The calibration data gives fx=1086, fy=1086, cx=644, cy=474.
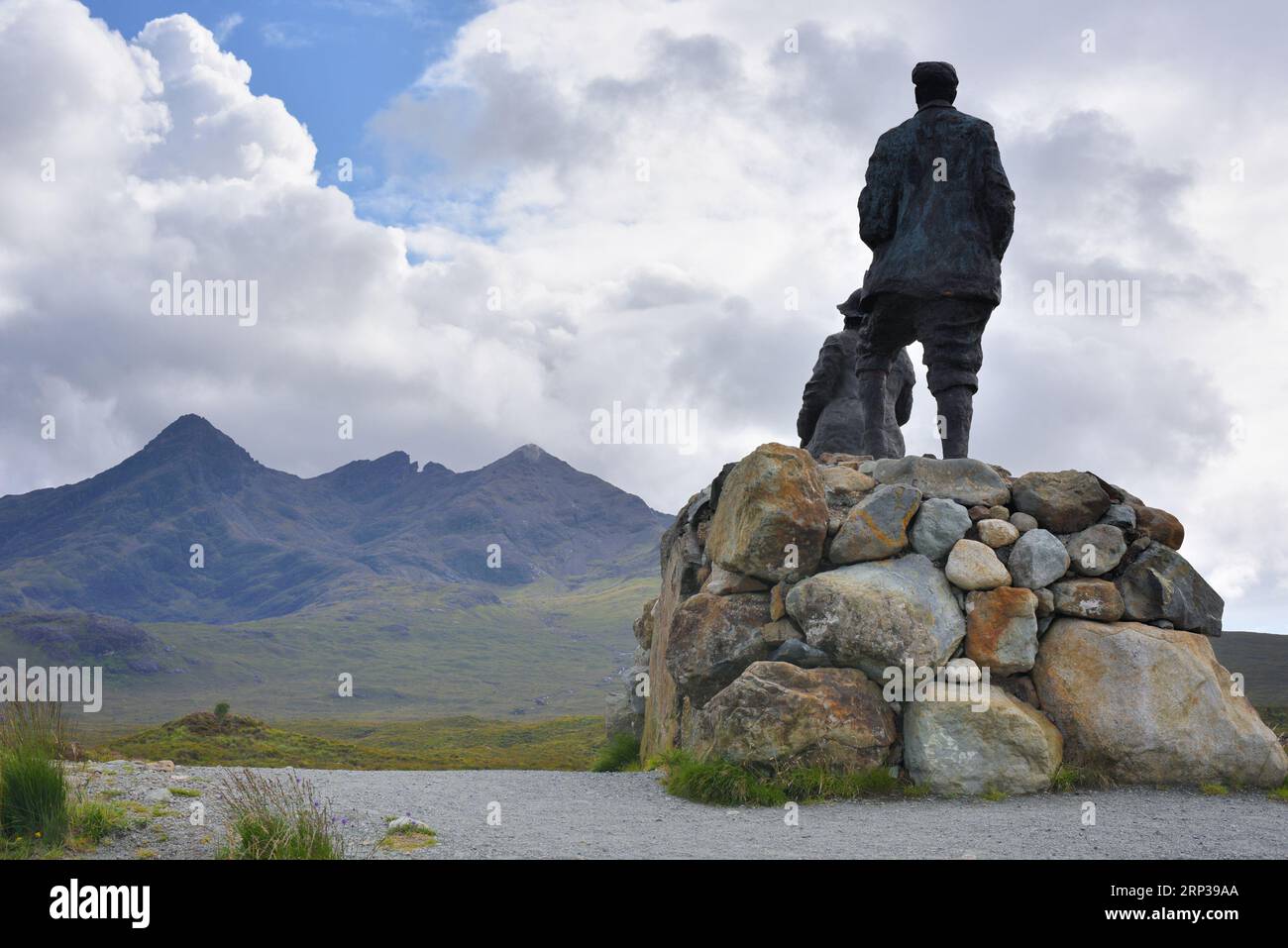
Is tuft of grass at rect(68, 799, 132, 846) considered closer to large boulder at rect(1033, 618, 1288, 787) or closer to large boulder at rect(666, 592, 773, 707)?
large boulder at rect(666, 592, 773, 707)

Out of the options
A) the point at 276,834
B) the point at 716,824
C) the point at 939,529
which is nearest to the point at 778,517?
the point at 939,529

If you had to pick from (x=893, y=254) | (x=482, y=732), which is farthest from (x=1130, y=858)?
(x=482, y=732)

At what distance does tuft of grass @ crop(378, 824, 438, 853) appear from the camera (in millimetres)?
8188

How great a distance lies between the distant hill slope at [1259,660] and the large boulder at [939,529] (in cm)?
9848

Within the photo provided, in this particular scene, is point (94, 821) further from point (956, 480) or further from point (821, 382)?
point (821, 382)

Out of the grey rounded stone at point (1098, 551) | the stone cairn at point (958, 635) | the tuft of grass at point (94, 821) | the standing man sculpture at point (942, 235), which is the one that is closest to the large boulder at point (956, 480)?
the stone cairn at point (958, 635)

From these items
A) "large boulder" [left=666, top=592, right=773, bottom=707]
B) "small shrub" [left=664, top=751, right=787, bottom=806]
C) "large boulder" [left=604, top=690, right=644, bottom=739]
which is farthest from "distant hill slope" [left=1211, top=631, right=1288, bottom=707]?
"small shrub" [left=664, top=751, right=787, bottom=806]

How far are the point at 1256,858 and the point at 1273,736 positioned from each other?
475cm

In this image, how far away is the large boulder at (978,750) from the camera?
11078 mm

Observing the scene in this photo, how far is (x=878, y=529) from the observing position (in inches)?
492

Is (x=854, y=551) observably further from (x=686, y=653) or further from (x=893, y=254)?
(x=893, y=254)

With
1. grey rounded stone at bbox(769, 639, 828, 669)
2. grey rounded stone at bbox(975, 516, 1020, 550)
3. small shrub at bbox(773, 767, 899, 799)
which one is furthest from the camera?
grey rounded stone at bbox(975, 516, 1020, 550)

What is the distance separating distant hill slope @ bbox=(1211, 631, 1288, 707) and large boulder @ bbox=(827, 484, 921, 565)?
98.7m

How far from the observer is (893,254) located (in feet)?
47.8
